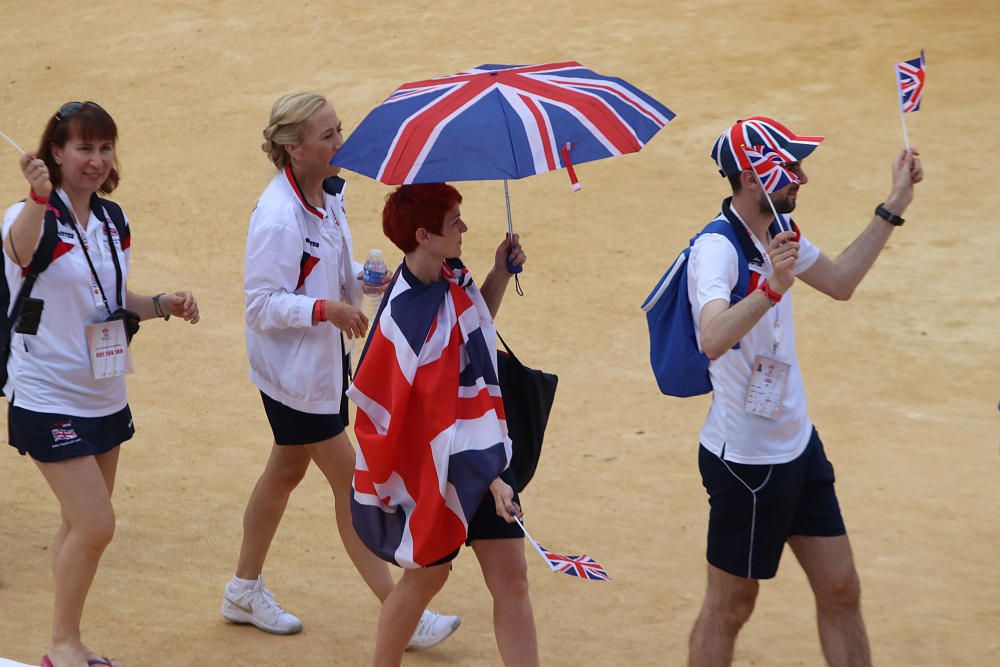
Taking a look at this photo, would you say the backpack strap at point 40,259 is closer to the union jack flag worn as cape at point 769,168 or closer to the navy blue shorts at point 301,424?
the navy blue shorts at point 301,424

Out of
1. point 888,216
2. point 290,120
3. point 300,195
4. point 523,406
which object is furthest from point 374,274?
point 888,216

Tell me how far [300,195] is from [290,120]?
0.28m

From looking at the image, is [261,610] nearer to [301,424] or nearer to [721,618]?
[301,424]

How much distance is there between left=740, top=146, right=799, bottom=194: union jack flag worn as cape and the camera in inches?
170

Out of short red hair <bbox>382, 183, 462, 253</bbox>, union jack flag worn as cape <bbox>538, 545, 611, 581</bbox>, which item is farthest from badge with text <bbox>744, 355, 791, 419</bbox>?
Result: short red hair <bbox>382, 183, 462, 253</bbox>

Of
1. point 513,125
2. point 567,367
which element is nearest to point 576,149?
point 513,125

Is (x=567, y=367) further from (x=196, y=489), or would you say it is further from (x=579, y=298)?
(x=196, y=489)

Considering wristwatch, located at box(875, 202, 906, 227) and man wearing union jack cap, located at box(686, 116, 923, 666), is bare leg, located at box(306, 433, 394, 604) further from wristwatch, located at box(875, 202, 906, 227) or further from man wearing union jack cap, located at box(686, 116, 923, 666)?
wristwatch, located at box(875, 202, 906, 227)

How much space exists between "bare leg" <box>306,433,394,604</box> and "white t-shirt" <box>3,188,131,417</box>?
876 millimetres

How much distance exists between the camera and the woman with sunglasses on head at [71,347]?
4781 millimetres

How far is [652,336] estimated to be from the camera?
178 inches

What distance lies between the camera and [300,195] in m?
5.08

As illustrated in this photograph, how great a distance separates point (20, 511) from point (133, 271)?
4.37 metres

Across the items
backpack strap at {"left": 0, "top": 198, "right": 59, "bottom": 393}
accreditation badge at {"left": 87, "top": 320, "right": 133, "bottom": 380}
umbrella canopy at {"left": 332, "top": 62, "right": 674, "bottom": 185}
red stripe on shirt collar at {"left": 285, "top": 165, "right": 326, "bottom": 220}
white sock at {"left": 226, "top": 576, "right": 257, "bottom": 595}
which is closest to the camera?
umbrella canopy at {"left": 332, "top": 62, "right": 674, "bottom": 185}
